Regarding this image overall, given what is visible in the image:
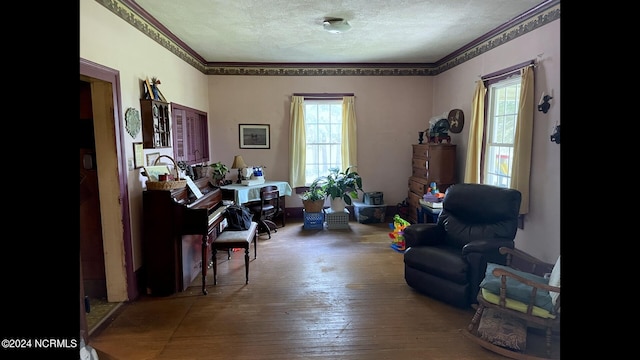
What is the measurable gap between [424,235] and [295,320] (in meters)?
1.47

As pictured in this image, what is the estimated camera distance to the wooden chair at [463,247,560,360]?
223cm

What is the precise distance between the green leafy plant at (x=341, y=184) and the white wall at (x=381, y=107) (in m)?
0.50

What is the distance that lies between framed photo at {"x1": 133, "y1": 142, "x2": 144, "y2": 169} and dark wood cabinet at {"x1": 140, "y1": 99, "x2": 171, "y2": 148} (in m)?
0.09

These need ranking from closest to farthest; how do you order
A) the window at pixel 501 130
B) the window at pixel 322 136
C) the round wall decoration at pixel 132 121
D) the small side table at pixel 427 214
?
the round wall decoration at pixel 132 121 → the window at pixel 501 130 → the small side table at pixel 427 214 → the window at pixel 322 136

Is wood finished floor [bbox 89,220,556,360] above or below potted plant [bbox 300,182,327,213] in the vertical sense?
below

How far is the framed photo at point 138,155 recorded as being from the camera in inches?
120

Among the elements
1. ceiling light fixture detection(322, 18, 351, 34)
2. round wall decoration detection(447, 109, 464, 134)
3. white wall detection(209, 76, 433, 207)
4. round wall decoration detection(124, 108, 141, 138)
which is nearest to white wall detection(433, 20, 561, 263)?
round wall decoration detection(447, 109, 464, 134)

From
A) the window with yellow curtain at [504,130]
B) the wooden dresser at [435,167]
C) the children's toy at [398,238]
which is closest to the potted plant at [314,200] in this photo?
the children's toy at [398,238]

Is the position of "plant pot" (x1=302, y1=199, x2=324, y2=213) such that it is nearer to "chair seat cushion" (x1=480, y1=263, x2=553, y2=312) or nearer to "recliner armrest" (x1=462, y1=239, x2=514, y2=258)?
"recliner armrest" (x1=462, y1=239, x2=514, y2=258)

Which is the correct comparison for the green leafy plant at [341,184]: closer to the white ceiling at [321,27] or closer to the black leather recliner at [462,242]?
the white ceiling at [321,27]

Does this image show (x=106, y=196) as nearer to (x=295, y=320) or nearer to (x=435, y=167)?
(x=295, y=320)

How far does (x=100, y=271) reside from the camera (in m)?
2.98
